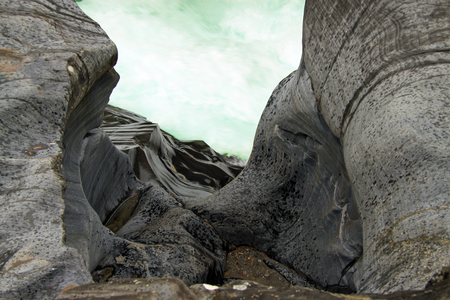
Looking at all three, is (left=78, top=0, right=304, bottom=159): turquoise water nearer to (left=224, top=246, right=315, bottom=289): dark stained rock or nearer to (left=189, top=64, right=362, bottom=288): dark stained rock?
(left=189, top=64, right=362, bottom=288): dark stained rock

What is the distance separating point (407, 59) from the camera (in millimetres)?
1680

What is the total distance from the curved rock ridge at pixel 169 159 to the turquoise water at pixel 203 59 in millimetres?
1582

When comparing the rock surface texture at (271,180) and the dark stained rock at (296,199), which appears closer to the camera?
the rock surface texture at (271,180)

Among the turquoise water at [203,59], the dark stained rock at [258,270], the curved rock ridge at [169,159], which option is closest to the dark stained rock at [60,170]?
the dark stained rock at [258,270]

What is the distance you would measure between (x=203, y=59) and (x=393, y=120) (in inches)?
352

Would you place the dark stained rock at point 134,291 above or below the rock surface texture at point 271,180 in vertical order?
below

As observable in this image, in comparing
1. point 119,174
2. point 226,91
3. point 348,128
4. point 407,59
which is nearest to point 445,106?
point 407,59

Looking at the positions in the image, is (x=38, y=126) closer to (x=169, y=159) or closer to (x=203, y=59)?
(x=169, y=159)

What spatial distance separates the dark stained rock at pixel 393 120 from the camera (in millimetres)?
1272

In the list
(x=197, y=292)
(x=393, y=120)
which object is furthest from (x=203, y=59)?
(x=197, y=292)

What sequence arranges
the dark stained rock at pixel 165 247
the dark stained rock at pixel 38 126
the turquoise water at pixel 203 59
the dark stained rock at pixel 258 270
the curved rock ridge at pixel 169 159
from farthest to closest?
the turquoise water at pixel 203 59
the curved rock ridge at pixel 169 159
the dark stained rock at pixel 258 270
the dark stained rock at pixel 165 247
the dark stained rock at pixel 38 126

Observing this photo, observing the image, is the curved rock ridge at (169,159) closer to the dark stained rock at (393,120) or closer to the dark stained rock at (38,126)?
the dark stained rock at (38,126)

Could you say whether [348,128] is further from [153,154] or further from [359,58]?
[153,154]

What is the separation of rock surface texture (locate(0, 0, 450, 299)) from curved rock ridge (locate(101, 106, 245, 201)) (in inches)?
22.2
